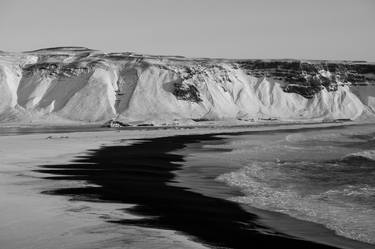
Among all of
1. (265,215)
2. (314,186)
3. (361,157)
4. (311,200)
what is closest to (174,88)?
(361,157)

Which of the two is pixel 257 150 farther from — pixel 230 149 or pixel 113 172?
pixel 113 172

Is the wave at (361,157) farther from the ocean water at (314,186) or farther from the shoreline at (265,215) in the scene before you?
the shoreline at (265,215)

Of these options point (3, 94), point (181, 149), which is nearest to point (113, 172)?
point (181, 149)

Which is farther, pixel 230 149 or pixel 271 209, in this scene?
pixel 230 149

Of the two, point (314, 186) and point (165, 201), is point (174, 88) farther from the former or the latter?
point (165, 201)

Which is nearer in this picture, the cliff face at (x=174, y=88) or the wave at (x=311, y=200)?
the wave at (x=311, y=200)

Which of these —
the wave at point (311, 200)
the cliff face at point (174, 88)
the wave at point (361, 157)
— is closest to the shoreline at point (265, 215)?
the wave at point (311, 200)
